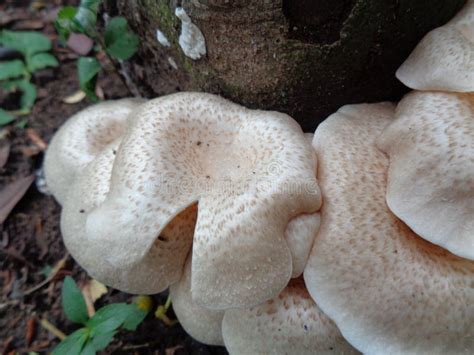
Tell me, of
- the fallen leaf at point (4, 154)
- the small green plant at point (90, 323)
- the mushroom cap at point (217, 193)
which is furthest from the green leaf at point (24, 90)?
the mushroom cap at point (217, 193)

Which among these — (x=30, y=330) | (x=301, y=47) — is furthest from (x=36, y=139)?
(x=301, y=47)

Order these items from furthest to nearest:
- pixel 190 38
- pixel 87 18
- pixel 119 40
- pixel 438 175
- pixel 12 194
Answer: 1. pixel 12 194
2. pixel 87 18
3. pixel 119 40
4. pixel 190 38
5. pixel 438 175

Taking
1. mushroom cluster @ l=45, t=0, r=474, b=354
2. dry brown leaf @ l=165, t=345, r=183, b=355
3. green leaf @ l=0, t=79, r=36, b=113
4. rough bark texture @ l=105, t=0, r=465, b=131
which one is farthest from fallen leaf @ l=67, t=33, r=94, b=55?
dry brown leaf @ l=165, t=345, r=183, b=355

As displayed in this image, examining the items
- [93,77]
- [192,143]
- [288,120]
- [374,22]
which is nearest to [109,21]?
[93,77]

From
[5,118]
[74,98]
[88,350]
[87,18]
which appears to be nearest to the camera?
[88,350]

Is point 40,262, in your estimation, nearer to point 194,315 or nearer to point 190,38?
point 194,315

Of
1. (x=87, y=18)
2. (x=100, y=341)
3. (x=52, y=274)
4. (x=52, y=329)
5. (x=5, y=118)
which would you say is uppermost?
(x=87, y=18)

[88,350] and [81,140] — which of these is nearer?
[88,350]
